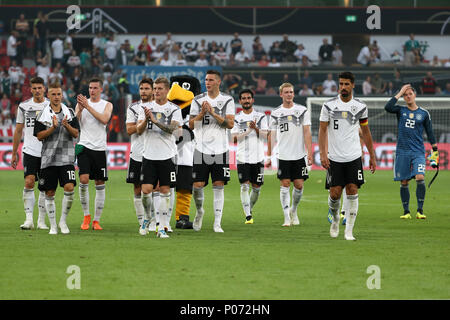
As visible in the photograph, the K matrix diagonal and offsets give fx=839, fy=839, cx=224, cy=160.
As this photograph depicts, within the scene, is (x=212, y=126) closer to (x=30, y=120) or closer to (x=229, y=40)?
(x=30, y=120)

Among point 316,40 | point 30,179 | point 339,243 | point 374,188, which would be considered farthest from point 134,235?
point 316,40

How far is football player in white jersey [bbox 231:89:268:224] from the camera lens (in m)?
14.6

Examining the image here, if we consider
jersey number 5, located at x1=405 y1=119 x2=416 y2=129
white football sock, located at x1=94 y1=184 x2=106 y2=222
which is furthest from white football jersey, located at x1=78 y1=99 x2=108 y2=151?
jersey number 5, located at x1=405 y1=119 x2=416 y2=129

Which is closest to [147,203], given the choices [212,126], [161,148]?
→ [161,148]

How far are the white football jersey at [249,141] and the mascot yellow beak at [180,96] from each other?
164 cm

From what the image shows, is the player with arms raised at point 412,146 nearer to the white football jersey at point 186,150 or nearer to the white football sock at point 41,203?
the white football jersey at point 186,150

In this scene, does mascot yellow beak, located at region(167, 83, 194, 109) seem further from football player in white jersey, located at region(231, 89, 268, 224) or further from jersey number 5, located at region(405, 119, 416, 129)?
jersey number 5, located at region(405, 119, 416, 129)

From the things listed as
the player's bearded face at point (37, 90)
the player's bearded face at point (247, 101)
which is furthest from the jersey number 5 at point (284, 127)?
the player's bearded face at point (37, 90)

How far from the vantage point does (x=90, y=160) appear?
12969 mm

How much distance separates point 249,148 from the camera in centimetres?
1461

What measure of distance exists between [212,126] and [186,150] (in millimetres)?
1004

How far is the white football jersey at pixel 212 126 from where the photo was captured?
12539 millimetres

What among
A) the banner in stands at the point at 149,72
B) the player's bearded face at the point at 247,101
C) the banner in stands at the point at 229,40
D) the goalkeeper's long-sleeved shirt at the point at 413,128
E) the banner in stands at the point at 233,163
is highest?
the banner in stands at the point at 229,40
